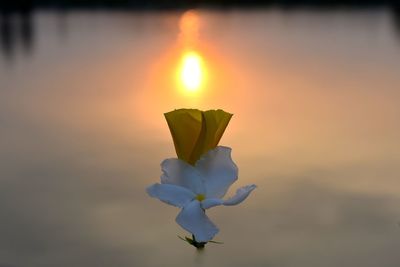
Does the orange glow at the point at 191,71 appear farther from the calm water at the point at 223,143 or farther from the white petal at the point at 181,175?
the white petal at the point at 181,175

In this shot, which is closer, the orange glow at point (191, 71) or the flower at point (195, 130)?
the flower at point (195, 130)

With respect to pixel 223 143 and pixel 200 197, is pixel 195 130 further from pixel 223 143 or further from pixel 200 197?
pixel 223 143

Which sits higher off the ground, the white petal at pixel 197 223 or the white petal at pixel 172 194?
the white petal at pixel 172 194

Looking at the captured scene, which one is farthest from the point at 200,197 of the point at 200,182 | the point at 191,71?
the point at 191,71

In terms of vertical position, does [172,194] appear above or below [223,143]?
below

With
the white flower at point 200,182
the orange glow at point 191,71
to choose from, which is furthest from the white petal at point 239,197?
the orange glow at point 191,71

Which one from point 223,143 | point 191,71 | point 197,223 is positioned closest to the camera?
point 197,223
